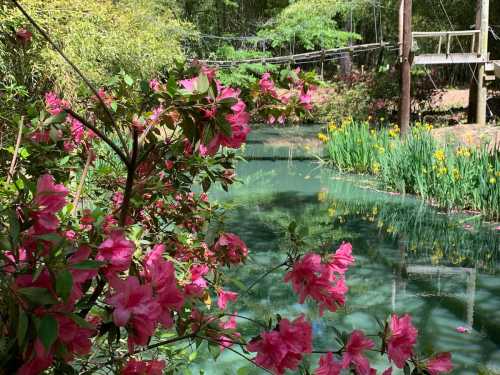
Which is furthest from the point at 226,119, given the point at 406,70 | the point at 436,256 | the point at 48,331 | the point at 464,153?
the point at 406,70

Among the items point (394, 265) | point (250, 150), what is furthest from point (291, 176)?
point (394, 265)

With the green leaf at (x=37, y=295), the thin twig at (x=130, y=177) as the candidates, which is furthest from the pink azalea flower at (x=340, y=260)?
the green leaf at (x=37, y=295)

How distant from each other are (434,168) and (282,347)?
514 centimetres

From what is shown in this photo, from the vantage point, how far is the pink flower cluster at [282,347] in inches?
37.0

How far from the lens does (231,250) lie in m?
1.80

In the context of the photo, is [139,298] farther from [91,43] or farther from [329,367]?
[91,43]

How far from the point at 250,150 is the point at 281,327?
1018 cm

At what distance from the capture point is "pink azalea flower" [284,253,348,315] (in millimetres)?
1079

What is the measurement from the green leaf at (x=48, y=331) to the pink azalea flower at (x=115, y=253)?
0.53 feet

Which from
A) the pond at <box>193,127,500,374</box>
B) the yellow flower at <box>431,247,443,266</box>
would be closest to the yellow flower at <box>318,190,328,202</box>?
the pond at <box>193,127,500,374</box>

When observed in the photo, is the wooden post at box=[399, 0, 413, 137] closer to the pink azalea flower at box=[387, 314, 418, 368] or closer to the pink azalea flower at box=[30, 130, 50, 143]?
the pink azalea flower at box=[30, 130, 50, 143]

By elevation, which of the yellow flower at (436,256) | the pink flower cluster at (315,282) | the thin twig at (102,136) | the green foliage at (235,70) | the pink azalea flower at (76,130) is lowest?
the yellow flower at (436,256)

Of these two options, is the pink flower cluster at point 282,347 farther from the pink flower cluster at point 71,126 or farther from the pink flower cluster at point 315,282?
the pink flower cluster at point 71,126

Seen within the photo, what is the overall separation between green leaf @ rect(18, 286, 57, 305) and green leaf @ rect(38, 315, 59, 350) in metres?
0.02
